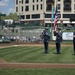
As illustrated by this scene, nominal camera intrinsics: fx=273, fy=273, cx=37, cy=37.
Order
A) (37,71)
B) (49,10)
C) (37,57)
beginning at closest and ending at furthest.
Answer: (37,71), (37,57), (49,10)

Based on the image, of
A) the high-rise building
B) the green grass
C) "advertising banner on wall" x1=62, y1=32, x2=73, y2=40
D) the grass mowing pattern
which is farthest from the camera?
the high-rise building

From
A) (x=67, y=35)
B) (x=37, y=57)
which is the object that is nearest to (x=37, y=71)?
(x=37, y=57)

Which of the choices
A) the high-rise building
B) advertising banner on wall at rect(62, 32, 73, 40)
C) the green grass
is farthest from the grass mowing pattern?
the high-rise building

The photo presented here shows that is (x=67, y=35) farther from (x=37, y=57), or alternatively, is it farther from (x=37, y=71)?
(x=37, y=71)

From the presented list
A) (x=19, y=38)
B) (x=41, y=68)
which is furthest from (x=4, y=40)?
(x=41, y=68)

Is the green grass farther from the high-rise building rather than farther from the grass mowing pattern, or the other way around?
the high-rise building

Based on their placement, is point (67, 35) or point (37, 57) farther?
point (67, 35)

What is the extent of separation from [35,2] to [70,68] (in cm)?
9248

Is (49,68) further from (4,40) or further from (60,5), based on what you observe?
(60,5)

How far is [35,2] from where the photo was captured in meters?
107

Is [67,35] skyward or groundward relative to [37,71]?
skyward

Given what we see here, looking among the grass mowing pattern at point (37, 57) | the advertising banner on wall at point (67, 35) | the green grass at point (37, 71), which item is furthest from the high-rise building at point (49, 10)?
the green grass at point (37, 71)

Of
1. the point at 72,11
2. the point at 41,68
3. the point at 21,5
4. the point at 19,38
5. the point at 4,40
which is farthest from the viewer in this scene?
the point at 21,5

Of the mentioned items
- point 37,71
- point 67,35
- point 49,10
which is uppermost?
point 49,10
